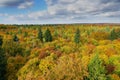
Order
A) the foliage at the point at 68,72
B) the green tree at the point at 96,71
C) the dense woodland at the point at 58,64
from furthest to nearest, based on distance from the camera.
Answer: the green tree at the point at 96,71 → the dense woodland at the point at 58,64 → the foliage at the point at 68,72

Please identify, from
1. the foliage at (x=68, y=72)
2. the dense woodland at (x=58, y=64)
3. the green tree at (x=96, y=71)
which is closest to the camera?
the foliage at (x=68, y=72)

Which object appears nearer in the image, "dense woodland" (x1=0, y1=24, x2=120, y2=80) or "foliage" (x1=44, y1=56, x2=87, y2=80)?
"foliage" (x1=44, y1=56, x2=87, y2=80)

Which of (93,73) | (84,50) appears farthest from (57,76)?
(84,50)

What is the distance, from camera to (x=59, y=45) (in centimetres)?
9850

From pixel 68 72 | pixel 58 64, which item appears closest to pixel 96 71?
pixel 68 72

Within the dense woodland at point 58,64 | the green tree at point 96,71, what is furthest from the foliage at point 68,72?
the green tree at point 96,71

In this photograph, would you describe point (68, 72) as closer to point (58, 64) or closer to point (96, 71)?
point (58, 64)

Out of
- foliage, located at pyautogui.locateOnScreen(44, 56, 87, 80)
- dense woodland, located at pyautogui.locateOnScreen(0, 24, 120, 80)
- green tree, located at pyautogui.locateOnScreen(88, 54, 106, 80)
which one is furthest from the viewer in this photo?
green tree, located at pyautogui.locateOnScreen(88, 54, 106, 80)

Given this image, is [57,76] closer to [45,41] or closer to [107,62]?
[107,62]

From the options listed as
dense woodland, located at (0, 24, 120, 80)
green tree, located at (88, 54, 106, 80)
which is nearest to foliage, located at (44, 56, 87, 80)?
dense woodland, located at (0, 24, 120, 80)

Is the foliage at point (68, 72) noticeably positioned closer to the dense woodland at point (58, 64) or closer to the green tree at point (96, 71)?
the dense woodland at point (58, 64)

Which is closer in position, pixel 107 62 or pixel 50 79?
pixel 50 79

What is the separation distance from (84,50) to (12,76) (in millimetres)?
37558

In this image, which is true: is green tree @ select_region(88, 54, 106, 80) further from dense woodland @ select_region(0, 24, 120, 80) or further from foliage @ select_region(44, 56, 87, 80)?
foliage @ select_region(44, 56, 87, 80)
